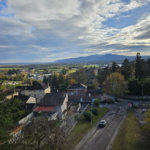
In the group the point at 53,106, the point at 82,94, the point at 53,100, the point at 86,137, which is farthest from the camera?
the point at 82,94

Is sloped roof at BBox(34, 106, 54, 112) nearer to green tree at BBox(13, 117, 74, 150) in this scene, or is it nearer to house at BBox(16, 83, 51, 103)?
green tree at BBox(13, 117, 74, 150)

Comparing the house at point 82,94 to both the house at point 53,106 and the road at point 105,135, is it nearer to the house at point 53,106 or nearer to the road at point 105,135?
the house at point 53,106

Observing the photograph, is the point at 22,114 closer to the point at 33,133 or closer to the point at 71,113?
the point at 71,113

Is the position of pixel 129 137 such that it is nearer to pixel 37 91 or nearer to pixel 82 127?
pixel 82 127

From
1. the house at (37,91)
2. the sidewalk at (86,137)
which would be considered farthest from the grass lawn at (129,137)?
the house at (37,91)

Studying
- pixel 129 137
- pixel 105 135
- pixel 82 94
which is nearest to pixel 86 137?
pixel 105 135

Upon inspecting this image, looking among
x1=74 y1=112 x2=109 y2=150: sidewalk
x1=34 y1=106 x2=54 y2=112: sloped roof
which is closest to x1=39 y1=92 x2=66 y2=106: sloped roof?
x1=34 y1=106 x2=54 y2=112: sloped roof

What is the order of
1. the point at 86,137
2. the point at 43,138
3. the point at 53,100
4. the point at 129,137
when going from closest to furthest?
the point at 43,138 → the point at 129,137 → the point at 86,137 → the point at 53,100
